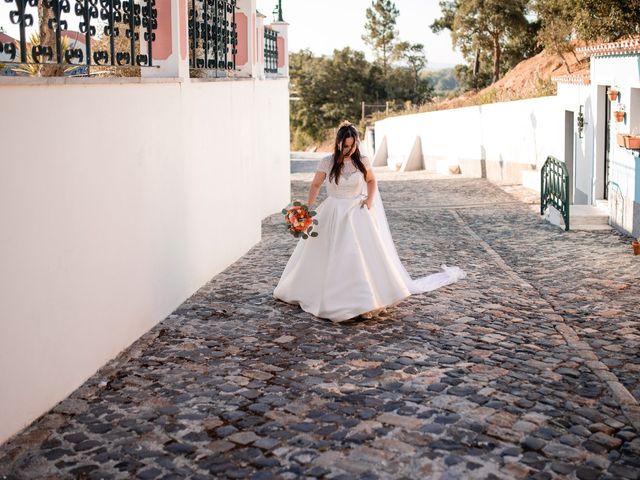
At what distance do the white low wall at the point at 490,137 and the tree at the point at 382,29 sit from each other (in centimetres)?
3013

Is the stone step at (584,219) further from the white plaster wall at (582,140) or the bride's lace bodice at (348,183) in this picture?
the bride's lace bodice at (348,183)

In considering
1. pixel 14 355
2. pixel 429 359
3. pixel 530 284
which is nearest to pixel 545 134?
pixel 530 284

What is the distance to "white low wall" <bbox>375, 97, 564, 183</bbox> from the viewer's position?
2122 cm

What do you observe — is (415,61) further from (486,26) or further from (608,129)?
(608,129)

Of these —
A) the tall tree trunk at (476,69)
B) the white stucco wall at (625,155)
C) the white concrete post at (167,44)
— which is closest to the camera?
the white concrete post at (167,44)

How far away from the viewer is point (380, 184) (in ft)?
83.3

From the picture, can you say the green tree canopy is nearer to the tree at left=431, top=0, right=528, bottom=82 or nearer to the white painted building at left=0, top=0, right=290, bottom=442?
the tree at left=431, top=0, right=528, bottom=82

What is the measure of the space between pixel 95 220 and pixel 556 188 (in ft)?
34.5

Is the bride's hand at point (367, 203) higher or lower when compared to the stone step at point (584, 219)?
higher

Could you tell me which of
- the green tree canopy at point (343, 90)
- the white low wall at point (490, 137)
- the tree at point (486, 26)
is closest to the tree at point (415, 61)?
the green tree canopy at point (343, 90)

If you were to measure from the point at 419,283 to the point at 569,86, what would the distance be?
1020 cm

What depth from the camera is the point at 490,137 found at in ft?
85.3

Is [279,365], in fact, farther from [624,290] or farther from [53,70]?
[624,290]

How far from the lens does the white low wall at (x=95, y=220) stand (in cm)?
562
